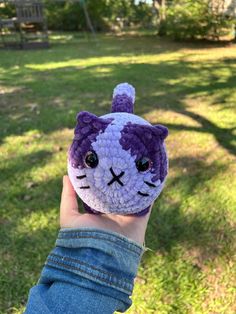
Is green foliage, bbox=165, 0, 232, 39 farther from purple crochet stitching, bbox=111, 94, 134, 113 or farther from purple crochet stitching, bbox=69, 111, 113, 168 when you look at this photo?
purple crochet stitching, bbox=69, 111, 113, 168

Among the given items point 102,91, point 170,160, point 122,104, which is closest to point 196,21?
point 102,91

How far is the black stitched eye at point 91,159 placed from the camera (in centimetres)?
110

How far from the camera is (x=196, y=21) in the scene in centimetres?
1183

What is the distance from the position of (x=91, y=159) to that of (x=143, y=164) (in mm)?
146

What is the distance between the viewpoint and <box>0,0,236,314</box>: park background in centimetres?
247

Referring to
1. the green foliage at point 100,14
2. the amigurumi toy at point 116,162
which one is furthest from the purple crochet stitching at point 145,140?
the green foliage at point 100,14

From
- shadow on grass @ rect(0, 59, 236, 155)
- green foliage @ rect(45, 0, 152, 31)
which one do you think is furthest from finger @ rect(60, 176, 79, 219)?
green foliage @ rect(45, 0, 152, 31)

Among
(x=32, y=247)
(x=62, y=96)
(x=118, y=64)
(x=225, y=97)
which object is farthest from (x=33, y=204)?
(x=118, y=64)

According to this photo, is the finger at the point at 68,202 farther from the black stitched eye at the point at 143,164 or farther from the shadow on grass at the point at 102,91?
the shadow on grass at the point at 102,91

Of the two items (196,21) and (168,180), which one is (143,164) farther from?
(196,21)

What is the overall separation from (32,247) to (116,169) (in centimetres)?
186

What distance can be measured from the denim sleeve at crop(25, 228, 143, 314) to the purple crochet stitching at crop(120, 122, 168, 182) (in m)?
0.24

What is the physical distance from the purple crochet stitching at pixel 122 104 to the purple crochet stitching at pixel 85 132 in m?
0.24

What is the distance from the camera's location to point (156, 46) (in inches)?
479
